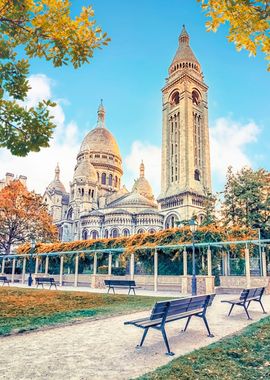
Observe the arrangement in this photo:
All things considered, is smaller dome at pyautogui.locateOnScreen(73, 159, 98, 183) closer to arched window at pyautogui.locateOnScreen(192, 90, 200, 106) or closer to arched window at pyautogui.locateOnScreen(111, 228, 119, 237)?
arched window at pyautogui.locateOnScreen(111, 228, 119, 237)

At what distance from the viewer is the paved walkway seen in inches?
173

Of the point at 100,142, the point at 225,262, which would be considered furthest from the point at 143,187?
the point at 225,262

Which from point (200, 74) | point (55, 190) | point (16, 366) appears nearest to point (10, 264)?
point (16, 366)

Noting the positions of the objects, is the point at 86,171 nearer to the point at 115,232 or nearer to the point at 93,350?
the point at 115,232

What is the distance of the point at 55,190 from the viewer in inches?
3228

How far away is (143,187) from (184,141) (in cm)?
2158

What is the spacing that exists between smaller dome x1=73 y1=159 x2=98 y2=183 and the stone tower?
695 inches

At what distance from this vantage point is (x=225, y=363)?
457cm

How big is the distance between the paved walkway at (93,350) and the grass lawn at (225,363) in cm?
37

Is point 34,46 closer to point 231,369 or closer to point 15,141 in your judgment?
point 15,141

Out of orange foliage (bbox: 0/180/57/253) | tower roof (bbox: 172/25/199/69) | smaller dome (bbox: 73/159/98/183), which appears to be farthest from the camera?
smaller dome (bbox: 73/159/98/183)

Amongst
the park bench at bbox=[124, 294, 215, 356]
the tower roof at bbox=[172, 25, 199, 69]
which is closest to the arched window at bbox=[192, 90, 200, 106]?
the tower roof at bbox=[172, 25, 199, 69]

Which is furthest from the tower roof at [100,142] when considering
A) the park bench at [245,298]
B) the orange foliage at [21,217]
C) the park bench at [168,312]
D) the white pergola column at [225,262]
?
the park bench at [168,312]

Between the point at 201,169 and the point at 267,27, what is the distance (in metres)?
63.6
